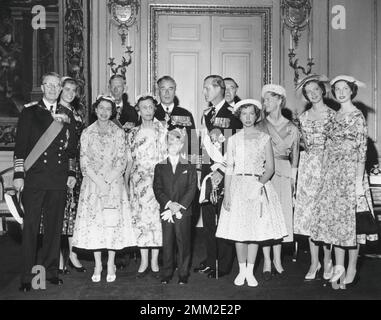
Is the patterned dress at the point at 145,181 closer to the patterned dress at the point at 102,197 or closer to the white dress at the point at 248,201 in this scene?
the patterned dress at the point at 102,197

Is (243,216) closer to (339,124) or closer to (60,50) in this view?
(339,124)

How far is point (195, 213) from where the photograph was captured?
593 cm

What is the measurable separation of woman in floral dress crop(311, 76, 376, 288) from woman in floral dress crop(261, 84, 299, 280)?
0.35 meters

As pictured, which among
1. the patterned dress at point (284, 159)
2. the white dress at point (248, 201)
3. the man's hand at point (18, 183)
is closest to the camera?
the man's hand at point (18, 183)

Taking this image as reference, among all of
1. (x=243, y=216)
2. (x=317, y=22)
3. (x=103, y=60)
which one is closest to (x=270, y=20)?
(x=317, y=22)

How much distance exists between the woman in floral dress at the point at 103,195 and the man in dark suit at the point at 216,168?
666mm

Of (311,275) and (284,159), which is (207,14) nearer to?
(284,159)

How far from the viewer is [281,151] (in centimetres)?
399

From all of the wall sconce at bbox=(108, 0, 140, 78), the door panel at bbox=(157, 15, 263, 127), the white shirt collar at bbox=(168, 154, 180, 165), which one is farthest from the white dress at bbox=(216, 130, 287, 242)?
the wall sconce at bbox=(108, 0, 140, 78)

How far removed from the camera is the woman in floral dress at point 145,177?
3885 millimetres

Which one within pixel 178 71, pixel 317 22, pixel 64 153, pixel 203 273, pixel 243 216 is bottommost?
pixel 203 273

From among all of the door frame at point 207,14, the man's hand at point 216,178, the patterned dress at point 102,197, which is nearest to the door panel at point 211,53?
the door frame at point 207,14

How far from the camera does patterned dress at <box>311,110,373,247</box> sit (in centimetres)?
352

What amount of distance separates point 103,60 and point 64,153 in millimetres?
2790
